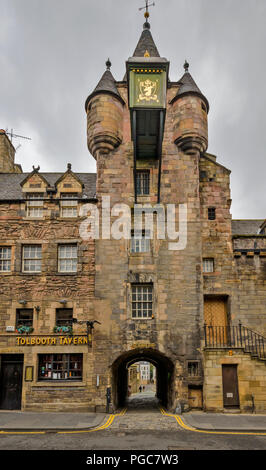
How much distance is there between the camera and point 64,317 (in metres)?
21.2

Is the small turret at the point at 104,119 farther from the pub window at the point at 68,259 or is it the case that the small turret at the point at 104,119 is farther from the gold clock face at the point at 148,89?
the pub window at the point at 68,259

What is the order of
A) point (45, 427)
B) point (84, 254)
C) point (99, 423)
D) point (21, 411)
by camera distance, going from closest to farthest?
point (45, 427), point (99, 423), point (21, 411), point (84, 254)

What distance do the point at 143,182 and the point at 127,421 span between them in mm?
12135

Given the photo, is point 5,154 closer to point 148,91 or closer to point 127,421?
point 148,91

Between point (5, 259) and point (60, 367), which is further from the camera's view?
point (5, 259)

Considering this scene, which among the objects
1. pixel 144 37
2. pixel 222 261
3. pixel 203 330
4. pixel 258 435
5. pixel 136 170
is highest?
pixel 144 37

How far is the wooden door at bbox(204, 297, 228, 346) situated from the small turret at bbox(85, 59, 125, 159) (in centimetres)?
1015

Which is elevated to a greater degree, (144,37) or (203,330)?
(144,37)

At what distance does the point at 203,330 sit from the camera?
820 inches

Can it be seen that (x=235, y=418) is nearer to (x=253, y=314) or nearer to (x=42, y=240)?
(x=253, y=314)

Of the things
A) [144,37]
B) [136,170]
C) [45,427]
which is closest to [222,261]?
[136,170]

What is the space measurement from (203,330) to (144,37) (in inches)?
713

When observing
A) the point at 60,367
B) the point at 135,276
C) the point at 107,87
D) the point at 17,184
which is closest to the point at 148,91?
the point at 107,87
